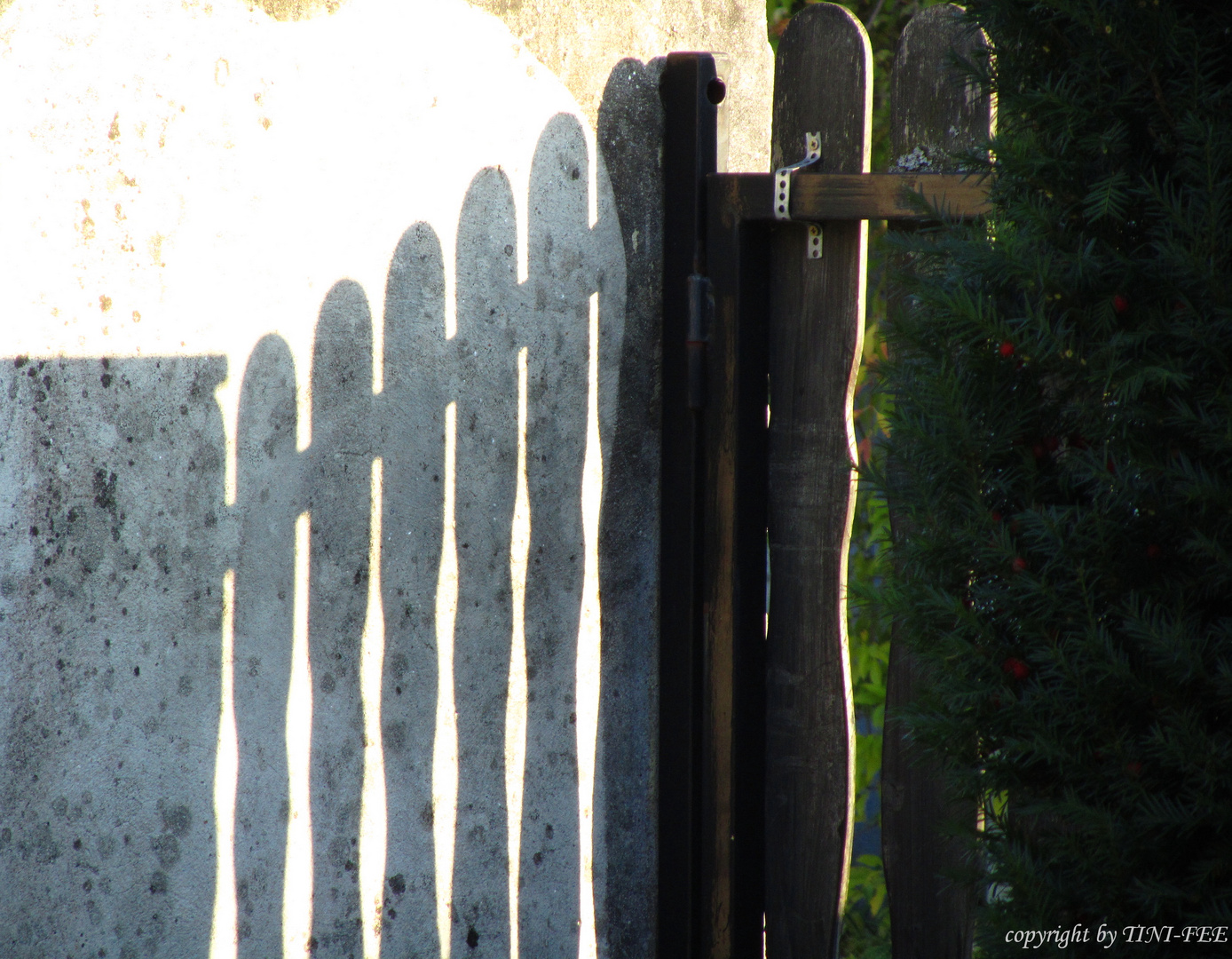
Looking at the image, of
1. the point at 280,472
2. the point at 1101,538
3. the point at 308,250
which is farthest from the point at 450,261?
the point at 1101,538

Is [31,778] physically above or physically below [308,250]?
below

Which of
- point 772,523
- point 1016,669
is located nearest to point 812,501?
point 772,523

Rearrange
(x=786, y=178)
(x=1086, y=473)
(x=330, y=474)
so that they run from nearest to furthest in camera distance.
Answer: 1. (x=1086, y=473)
2. (x=330, y=474)
3. (x=786, y=178)

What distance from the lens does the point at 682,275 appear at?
263cm

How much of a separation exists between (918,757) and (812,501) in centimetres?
55

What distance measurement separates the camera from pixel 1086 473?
62.6 inches

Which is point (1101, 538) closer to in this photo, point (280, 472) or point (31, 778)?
point (280, 472)

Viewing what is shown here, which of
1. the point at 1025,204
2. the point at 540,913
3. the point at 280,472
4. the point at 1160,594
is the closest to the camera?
the point at 1160,594

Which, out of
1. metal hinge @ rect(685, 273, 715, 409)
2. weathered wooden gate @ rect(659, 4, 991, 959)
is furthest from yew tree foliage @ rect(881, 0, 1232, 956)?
metal hinge @ rect(685, 273, 715, 409)

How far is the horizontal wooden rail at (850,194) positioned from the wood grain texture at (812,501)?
7 cm

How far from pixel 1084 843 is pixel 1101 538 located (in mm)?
408

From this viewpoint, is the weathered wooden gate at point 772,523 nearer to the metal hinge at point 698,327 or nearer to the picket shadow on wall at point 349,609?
the metal hinge at point 698,327

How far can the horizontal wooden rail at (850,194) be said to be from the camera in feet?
7.34

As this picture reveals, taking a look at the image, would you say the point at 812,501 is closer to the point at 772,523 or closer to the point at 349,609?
the point at 772,523
